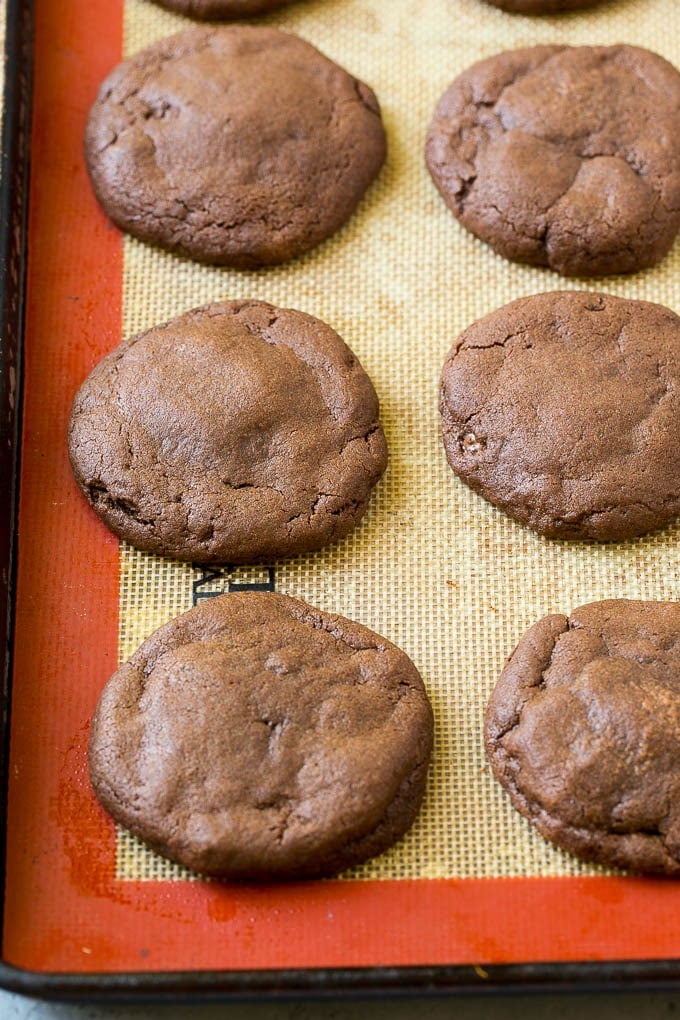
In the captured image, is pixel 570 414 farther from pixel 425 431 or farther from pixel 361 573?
pixel 361 573

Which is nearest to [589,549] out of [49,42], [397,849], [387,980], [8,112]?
[397,849]

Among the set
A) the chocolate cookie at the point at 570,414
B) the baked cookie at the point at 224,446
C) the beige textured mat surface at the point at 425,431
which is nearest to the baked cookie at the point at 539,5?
the beige textured mat surface at the point at 425,431

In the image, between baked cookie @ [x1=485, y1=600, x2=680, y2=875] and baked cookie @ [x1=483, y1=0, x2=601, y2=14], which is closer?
baked cookie @ [x1=485, y1=600, x2=680, y2=875]

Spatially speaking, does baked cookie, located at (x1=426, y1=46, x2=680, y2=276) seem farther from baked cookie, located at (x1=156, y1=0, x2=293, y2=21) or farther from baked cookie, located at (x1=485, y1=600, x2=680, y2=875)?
baked cookie, located at (x1=485, y1=600, x2=680, y2=875)

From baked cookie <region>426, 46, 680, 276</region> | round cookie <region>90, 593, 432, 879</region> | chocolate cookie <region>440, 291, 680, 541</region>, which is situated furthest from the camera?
baked cookie <region>426, 46, 680, 276</region>

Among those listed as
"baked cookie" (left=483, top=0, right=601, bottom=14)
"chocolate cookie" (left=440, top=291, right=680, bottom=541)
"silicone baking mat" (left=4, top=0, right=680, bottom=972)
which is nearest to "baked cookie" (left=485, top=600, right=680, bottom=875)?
"silicone baking mat" (left=4, top=0, right=680, bottom=972)

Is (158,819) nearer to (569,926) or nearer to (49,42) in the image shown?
(569,926)
